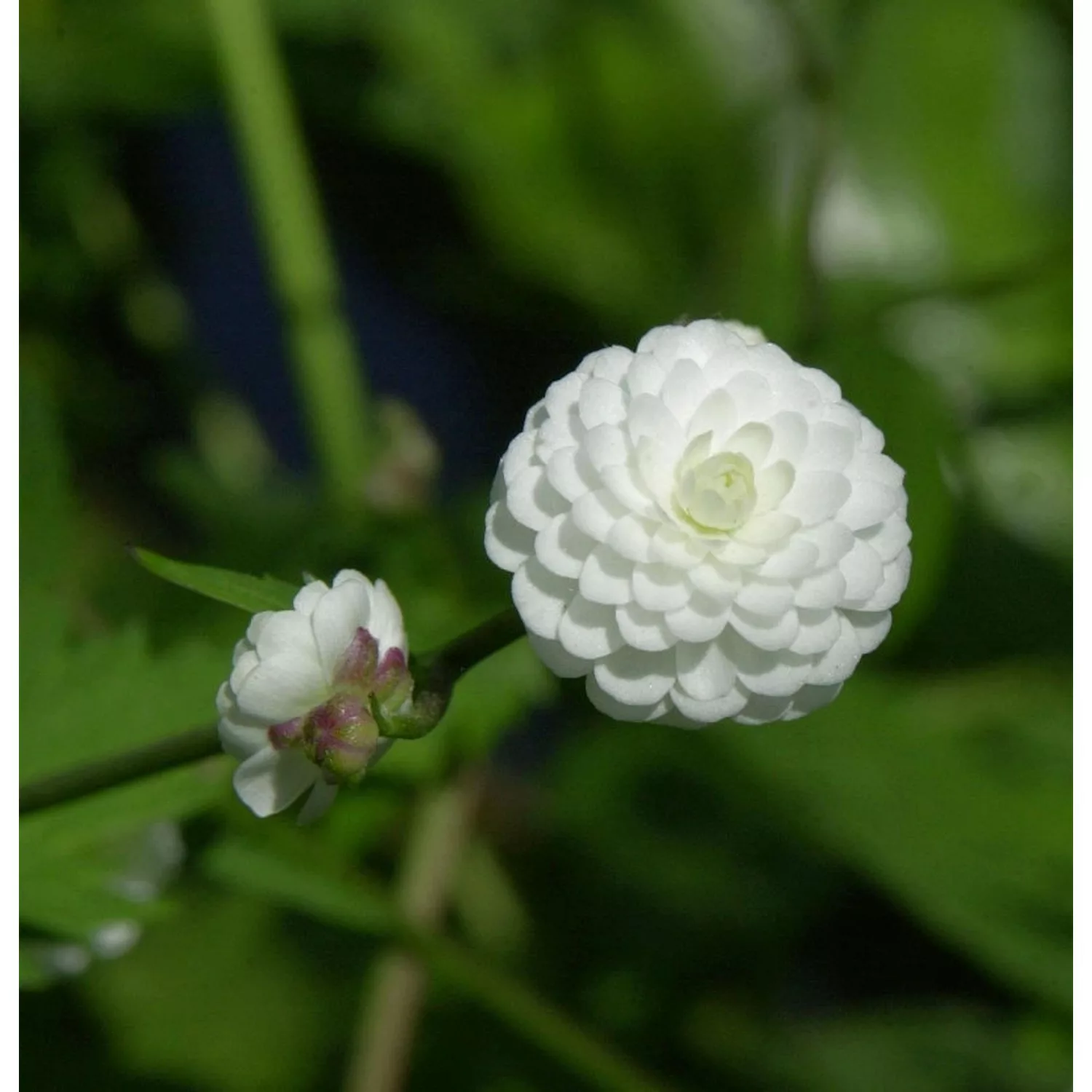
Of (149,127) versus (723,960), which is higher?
(149,127)

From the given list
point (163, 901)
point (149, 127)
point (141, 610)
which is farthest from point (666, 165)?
point (163, 901)

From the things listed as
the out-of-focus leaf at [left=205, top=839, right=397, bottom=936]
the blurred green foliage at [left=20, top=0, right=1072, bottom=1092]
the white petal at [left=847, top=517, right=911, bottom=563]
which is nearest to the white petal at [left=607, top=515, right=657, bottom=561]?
the white petal at [left=847, top=517, right=911, bottom=563]

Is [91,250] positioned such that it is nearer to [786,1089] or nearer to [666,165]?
[666,165]

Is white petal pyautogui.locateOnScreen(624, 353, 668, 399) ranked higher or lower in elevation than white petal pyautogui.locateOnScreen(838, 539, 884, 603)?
higher

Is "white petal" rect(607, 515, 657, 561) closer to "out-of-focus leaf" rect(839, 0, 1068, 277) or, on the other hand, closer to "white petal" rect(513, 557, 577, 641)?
"white petal" rect(513, 557, 577, 641)

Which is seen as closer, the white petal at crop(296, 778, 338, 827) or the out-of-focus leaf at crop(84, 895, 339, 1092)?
the white petal at crop(296, 778, 338, 827)

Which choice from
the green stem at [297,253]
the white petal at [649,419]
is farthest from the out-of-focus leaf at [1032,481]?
the white petal at [649,419]
